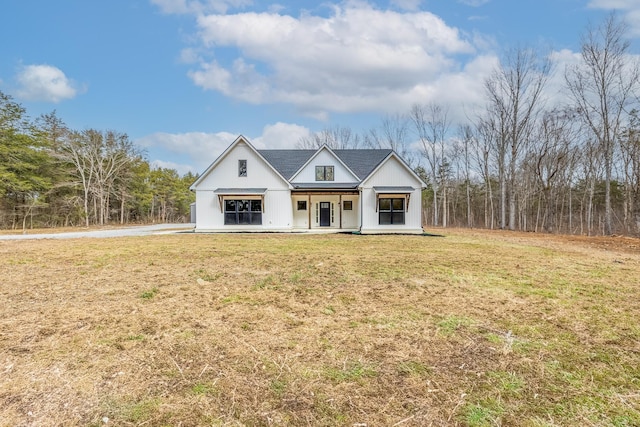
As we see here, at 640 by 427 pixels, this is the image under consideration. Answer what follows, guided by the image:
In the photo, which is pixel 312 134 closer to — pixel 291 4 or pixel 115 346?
pixel 291 4

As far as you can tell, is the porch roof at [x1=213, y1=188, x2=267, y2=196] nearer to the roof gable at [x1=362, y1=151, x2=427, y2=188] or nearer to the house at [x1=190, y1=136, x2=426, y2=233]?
the house at [x1=190, y1=136, x2=426, y2=233]

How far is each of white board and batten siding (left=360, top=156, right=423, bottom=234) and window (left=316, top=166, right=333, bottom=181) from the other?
2784 millimetres

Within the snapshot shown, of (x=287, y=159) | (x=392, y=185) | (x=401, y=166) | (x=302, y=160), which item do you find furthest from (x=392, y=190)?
(x=287, y=159)

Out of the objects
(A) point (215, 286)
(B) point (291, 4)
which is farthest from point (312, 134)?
(A) point (215, 286)

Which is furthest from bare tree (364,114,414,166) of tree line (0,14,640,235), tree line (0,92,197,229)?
tree line (0,92,197,229)

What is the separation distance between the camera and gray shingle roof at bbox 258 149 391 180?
2267cm

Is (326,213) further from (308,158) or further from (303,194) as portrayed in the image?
(308,158)

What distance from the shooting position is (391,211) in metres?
20.3

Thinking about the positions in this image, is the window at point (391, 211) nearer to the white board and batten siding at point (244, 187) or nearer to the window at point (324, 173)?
the window at point (324, 173)

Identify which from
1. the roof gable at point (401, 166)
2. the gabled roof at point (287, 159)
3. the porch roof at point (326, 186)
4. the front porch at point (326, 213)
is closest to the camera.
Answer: the roof gable at point (401, 166)

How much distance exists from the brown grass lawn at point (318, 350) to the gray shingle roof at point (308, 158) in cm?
1623

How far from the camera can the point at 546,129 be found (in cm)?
2738

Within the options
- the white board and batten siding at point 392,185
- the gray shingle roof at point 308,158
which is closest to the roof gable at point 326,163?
the gray shingle roof at point 308,158

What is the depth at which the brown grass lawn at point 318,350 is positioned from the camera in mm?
2391
